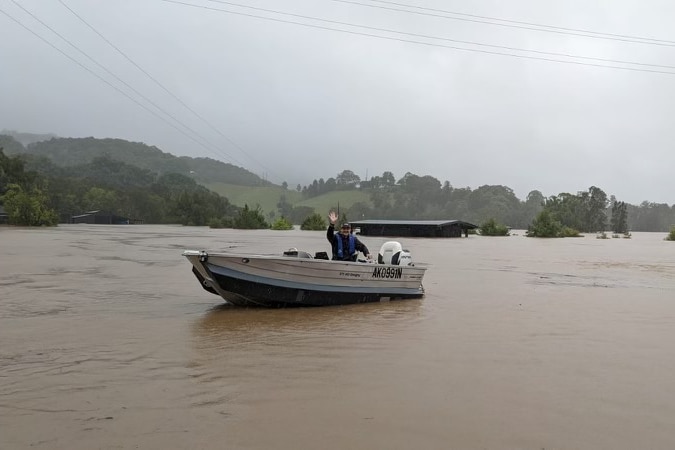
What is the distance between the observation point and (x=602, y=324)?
9328mm

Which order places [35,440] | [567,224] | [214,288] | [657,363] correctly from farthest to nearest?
1. [567,224]
2. [214,288]
3. [657,363]
4. [35,440]

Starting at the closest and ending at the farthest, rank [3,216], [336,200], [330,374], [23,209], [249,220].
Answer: [330,374]
[23,209]
[3,216]
[249,220]
[336,200]

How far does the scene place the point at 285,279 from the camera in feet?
31.8

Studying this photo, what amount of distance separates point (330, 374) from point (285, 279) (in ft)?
13.5

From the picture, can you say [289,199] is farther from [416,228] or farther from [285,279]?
[285,279]

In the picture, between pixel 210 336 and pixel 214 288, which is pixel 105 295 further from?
pixel 210 336

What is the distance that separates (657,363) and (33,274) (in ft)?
48.2

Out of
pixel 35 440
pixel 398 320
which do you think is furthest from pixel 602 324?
pixel 35 440

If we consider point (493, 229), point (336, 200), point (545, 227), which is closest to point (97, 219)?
point (493, 229)

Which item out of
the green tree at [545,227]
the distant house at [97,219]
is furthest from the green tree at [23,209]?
the green tree at [545,227]

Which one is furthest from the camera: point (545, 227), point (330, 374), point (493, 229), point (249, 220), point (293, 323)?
point (249, 220)

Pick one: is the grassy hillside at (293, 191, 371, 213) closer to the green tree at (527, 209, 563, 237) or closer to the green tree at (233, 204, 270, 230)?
the green tree at (233, 204, 270, 230)

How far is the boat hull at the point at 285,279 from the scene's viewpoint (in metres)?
9.33

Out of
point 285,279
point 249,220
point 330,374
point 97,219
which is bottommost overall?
point 330,374
